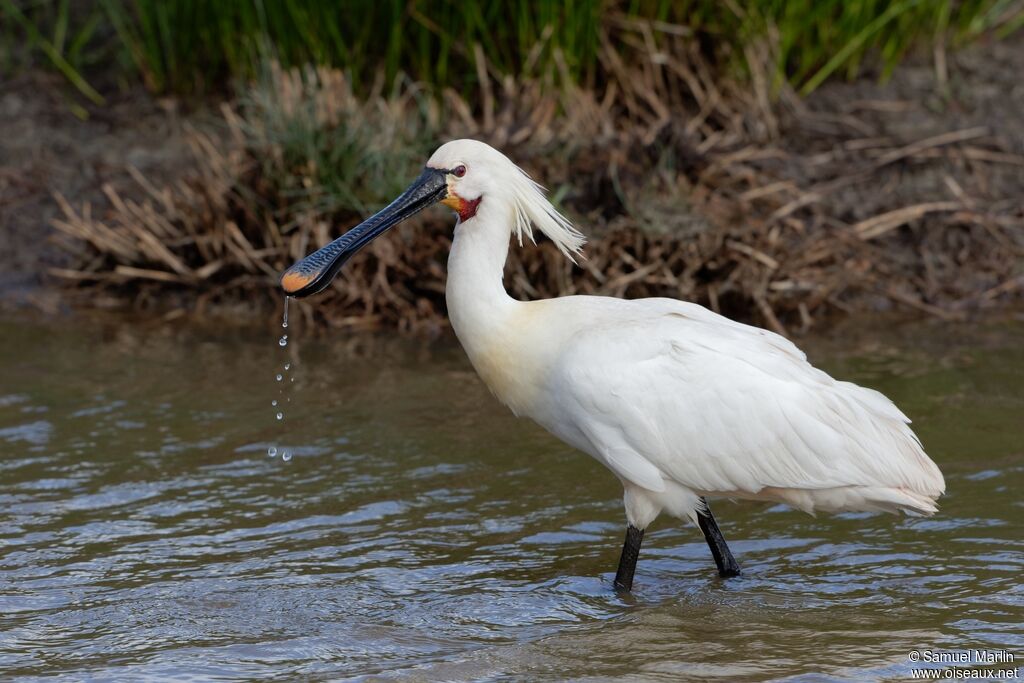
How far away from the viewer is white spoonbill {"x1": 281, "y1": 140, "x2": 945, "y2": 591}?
17.2 feet

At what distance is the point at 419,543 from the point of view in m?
5.82

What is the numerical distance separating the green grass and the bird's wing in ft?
14.9

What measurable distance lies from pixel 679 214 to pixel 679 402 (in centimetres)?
338

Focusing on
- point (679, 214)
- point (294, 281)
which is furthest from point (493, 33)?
point (294, 281)

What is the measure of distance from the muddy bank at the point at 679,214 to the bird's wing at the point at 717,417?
9.64ft

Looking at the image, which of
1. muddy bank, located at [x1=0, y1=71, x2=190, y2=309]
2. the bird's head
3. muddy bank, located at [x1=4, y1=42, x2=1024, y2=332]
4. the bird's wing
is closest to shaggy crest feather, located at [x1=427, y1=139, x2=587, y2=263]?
the bird's head

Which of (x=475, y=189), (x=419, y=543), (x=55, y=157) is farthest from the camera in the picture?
(x=55, y=157)

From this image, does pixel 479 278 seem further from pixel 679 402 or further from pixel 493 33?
pixel 493 33

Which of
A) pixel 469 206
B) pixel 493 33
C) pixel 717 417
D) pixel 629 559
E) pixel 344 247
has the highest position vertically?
pixel 493 33

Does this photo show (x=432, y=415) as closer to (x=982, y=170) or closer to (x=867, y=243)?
(x=867, y=243)

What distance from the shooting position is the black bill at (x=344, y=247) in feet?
18.6

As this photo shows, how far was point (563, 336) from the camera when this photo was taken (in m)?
5.31

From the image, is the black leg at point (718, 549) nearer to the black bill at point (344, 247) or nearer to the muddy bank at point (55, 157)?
the black bill at point (344, 247)

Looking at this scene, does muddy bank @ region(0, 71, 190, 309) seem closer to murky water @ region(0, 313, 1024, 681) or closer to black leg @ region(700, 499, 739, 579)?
murky water @ region(0, 313, 1024, 681)
